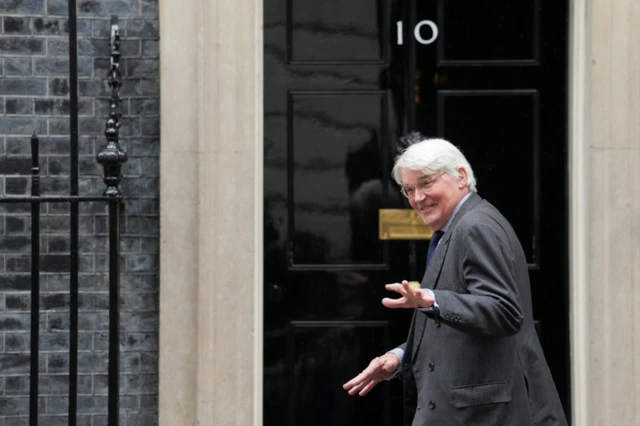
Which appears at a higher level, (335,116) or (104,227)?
(335,116)

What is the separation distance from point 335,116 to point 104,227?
49.0 inches

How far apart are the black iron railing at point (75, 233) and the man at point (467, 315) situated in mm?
1706

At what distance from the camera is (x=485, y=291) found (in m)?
3.86

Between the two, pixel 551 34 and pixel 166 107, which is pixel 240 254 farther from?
pixel 551 34

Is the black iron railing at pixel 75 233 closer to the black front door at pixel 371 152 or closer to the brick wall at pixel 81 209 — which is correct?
the brick wall at pixel 81 209

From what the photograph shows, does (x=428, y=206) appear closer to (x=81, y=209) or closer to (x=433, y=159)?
(x=433, y=159)

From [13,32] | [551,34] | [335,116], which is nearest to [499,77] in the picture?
[551,34]

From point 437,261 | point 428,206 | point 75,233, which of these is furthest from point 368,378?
point 75,233

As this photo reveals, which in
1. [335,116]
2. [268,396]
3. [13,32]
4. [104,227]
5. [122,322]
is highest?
[13,32]

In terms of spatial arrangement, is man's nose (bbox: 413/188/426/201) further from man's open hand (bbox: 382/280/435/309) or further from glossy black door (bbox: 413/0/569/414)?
glossy black door (bbox: 413/0/569/414)

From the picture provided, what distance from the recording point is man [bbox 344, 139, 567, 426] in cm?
384

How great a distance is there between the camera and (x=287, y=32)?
19.7 feet

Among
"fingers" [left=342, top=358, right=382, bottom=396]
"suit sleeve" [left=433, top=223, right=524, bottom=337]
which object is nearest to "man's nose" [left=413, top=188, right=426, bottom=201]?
"suit sleeve" [left=433, top=223, right=524, bottom=337]

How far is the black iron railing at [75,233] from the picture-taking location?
546cm
